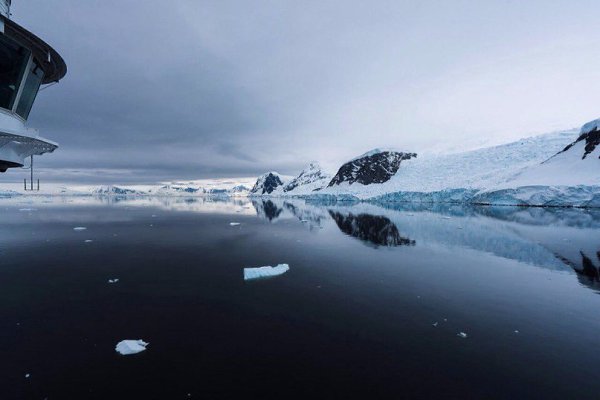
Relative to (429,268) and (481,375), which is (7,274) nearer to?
(481,375)

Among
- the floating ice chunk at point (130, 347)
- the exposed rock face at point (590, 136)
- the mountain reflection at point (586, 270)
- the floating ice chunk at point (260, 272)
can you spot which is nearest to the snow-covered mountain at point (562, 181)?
the exposed rock face at point (590, 136)

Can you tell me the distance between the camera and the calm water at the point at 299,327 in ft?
21.7

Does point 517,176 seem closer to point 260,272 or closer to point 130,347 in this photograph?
point 260,272

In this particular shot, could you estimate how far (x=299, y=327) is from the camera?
9.39 m

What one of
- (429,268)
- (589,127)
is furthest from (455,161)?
(429,268)

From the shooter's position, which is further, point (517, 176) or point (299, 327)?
point (517, 176)

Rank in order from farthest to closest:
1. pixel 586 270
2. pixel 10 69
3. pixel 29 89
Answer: pixel 29 89, pixel 586 270, pixel 10 69

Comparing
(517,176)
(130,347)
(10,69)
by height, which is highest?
(10,69)

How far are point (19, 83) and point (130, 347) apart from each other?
18.4 metres

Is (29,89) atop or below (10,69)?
below

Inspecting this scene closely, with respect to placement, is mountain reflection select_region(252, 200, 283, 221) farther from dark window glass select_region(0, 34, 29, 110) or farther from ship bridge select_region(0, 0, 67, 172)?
dark window glass select_region(0, 34, 29, 110)

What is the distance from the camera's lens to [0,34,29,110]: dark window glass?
1599 cm

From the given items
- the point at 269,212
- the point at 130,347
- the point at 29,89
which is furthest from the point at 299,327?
the point at 269,212

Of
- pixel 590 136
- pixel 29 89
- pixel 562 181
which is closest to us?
pixel 29 89
